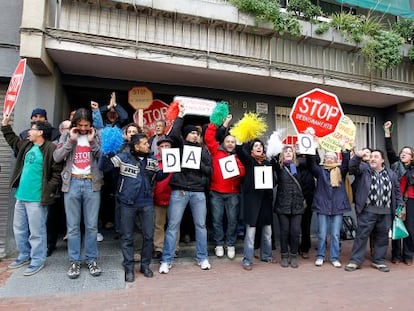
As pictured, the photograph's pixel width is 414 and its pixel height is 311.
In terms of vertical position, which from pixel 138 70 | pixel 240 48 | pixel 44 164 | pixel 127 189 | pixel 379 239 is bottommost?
pixel 379 239

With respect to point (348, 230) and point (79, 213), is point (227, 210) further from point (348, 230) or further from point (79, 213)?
point (348, 230)

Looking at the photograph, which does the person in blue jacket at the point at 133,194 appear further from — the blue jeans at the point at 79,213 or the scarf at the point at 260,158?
the scarf at the point at 260,158

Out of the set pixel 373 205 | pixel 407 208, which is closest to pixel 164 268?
pixel 373 205

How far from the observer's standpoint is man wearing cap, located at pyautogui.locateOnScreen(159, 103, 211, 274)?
15.9 feet

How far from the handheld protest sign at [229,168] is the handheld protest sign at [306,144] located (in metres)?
1.08

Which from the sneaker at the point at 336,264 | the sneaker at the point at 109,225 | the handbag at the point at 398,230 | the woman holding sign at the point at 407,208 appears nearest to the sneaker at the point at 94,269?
the sneaker at the point at 109,225

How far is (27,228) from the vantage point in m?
4.63

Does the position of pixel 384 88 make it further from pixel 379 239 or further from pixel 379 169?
pixel 379 239

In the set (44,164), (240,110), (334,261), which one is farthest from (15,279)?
(240,110)

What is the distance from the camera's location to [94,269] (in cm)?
441

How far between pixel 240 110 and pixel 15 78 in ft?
14.4

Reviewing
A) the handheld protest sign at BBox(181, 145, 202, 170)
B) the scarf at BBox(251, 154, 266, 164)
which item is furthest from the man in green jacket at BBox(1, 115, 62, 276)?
the scarf at BBox(251, 154, 266, 164)

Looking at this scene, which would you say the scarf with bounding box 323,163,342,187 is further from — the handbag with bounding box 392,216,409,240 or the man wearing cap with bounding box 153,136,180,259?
the man wearing cap with bounding box 153,136,180,259

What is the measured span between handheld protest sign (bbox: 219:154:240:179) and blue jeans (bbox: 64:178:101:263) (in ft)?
6.33
